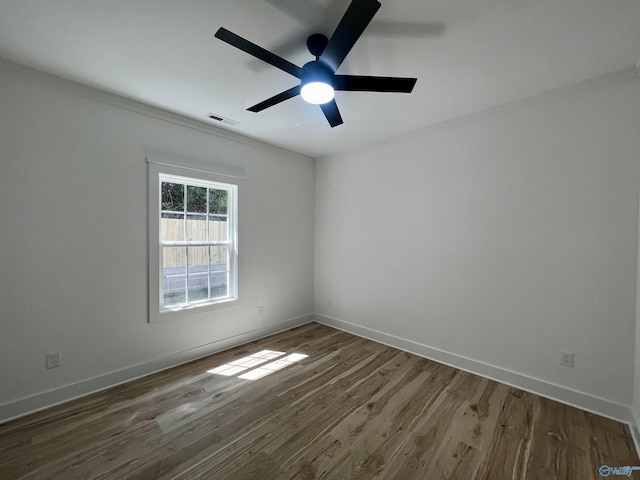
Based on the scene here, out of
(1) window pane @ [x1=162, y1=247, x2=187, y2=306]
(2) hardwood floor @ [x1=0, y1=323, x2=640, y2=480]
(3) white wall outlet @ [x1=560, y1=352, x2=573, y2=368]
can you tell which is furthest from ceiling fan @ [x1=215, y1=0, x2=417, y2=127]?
(3) white wall outlet @ [x1=560, y1=352, x2=573, y2=368]

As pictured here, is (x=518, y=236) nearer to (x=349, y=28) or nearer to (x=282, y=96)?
(x=349, y=28)

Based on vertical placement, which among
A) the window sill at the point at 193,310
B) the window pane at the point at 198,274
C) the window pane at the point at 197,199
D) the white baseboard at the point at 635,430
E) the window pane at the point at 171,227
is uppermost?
the window pane at the point at 197,199

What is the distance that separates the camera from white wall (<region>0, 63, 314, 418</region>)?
2.04 metres

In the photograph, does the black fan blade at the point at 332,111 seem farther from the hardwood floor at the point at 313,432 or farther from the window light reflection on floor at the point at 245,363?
the window light reflection on floor at the point at 245,363

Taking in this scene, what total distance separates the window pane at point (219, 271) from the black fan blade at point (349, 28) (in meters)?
2.47

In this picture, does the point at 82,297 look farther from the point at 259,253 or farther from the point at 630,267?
the point at 630,267

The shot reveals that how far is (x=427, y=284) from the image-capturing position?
3.14 metres

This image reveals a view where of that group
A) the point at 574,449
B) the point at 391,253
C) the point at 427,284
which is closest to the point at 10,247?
the point at 391,253

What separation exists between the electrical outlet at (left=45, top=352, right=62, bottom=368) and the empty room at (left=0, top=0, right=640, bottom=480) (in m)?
0.03

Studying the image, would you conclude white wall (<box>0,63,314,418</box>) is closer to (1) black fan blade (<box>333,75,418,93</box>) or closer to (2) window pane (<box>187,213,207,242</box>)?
(2) window pane (<box>187,213,207,242</box>)

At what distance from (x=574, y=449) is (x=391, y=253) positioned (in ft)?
7.26

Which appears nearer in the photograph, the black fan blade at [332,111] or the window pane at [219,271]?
the black fan blade at [332,111]

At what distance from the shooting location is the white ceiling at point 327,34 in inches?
59.9

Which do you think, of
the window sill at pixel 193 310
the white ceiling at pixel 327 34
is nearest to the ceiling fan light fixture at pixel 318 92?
the white ceiling at pixel 327 34
